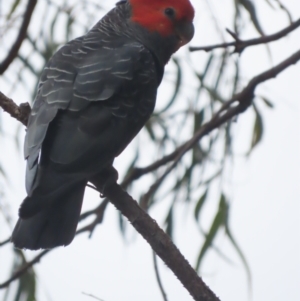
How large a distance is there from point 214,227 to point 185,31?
2.41 feet

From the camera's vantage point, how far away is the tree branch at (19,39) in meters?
2.25

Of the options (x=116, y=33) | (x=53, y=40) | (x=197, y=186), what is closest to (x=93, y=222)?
(x=197, y=186)

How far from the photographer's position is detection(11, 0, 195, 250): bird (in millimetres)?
1841

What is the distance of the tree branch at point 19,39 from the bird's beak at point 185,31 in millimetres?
581

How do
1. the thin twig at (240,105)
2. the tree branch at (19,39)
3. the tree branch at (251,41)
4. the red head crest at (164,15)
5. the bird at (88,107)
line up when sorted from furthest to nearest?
the red head crest at (164,15), the thin twig at (240,105), the tree branch at (19,39), the tree branch at (251,41), the bird at (88,107)

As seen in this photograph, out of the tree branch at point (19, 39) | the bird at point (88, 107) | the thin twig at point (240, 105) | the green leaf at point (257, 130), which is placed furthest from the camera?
the green leaf at point (257, 130)

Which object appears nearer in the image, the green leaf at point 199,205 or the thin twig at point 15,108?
the thin twig at point 15,108

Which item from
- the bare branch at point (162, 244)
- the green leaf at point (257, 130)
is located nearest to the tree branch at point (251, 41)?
the bare branch at point (162, 244)

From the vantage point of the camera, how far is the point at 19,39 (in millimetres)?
2305

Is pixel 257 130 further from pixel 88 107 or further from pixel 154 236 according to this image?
pixel 154 236

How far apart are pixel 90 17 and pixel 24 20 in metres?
0.83

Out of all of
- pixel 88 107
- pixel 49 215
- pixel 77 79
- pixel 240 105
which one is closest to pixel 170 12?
pixel 240 105

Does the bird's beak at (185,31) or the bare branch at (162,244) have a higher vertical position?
the bird's beak at (185,31)

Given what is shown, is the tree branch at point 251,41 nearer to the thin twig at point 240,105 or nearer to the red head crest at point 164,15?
the thin twig at point 240,105
